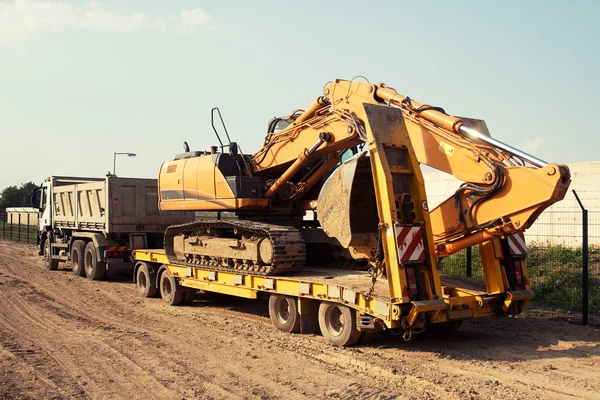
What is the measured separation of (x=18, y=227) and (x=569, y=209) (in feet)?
110

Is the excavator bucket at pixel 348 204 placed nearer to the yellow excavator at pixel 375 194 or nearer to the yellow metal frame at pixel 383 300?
the yellow excavator at pixel 375 194

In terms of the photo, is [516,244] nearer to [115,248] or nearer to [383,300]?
[383,300]

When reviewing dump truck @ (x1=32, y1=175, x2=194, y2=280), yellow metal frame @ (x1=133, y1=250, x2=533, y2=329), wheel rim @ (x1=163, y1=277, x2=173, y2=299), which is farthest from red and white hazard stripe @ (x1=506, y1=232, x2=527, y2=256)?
dump truck @ (x1=32, y1=175, x2=194, y2=280)

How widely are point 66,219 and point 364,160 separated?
45.2 feet

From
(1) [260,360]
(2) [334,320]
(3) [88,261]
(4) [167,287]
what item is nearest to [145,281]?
(4) [167,287]

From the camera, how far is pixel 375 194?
8.95 m

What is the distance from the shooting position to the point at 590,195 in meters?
17.7

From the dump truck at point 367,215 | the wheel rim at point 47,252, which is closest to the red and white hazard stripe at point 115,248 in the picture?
the wheel rim at point 47,252

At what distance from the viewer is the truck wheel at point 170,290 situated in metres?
13.1

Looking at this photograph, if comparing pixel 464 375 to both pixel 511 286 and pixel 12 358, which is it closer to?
pixel 511 286

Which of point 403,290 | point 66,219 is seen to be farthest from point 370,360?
point 66,219

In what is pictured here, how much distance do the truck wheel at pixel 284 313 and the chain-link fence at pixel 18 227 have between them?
93.9ft

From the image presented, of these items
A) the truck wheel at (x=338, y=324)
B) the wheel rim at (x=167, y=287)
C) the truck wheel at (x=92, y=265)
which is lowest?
the truck wheel at (x=338, y=324)

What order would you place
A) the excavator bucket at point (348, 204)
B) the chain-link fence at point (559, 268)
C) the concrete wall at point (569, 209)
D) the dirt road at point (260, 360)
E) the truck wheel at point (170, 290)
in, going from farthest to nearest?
the concrete wall at point (569, 209), the truck wheel at point (170, 290), the chain-link fence at point (559, 268), the excavator bucket at point (348, 204), the dirt road at point (260, 360)
